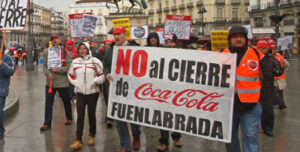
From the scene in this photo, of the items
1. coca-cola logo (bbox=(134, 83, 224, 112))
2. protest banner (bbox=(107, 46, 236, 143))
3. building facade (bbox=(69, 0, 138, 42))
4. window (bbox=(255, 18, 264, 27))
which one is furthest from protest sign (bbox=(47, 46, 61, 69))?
building facade (bbox=(69, 0, 138, 42))

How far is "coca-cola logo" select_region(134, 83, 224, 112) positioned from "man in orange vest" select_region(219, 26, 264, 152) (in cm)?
26

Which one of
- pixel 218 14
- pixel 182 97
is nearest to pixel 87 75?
pixel 182 97

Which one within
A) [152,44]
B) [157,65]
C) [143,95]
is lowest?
[143,95]

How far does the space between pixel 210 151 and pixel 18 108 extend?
5.32 m

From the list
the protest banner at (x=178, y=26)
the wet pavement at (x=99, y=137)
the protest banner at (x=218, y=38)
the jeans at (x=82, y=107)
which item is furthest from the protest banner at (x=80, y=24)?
the jeans at (x=82, y=107)

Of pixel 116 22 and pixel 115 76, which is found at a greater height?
pixel 116 22

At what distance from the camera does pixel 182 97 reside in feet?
12.5

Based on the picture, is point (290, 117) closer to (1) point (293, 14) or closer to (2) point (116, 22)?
(2) point (116, 22)

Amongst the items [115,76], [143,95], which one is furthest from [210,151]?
[115,76]

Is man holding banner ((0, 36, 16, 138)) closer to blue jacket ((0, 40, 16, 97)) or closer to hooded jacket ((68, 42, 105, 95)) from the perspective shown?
blue jacket ((0, 40, 16, 97))

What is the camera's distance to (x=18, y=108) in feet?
25.8

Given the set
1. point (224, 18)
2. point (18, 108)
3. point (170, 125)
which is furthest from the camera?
point (224, 18)

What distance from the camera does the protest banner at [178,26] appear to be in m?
9.45

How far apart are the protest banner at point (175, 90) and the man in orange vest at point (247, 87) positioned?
94 mm
